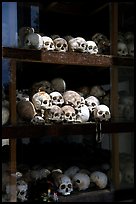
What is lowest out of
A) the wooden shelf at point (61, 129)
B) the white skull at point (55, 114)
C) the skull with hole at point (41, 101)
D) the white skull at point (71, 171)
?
the white skull at point (71, 171)

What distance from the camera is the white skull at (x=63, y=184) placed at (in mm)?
1246

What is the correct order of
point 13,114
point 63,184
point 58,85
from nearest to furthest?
point 13,114 → point 63,184 → point 58,85

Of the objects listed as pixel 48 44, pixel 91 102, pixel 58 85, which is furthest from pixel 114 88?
pixel 48 44

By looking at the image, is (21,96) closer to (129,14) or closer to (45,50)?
(45,50)

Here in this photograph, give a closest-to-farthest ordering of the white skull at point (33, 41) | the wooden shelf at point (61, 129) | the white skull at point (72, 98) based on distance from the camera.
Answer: the wooden shelf at point (61, 129), the white skull at point (33, 41), the white skull at point (72, 98)

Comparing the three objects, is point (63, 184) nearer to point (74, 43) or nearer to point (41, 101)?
point (41, 101)

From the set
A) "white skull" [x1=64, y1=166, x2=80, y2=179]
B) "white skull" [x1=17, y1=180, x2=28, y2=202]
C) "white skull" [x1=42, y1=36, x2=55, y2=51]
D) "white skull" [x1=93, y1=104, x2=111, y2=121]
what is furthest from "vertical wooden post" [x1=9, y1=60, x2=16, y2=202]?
"white skull" [x1=93, y1=104, x2=111, y2=121]

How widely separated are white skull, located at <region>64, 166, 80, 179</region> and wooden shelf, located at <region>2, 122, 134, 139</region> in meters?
0.20

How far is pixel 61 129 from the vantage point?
119 centimetres

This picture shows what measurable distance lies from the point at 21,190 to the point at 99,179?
1.17 ft

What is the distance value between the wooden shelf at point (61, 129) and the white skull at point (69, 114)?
0.18 feet

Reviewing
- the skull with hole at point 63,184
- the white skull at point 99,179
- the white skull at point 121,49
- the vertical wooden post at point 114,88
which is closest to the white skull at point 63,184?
the skull with hole at point 63,184

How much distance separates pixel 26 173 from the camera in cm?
125

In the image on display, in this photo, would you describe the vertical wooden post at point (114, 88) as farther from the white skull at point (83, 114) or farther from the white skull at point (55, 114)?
the white skull at point (55, 114)
